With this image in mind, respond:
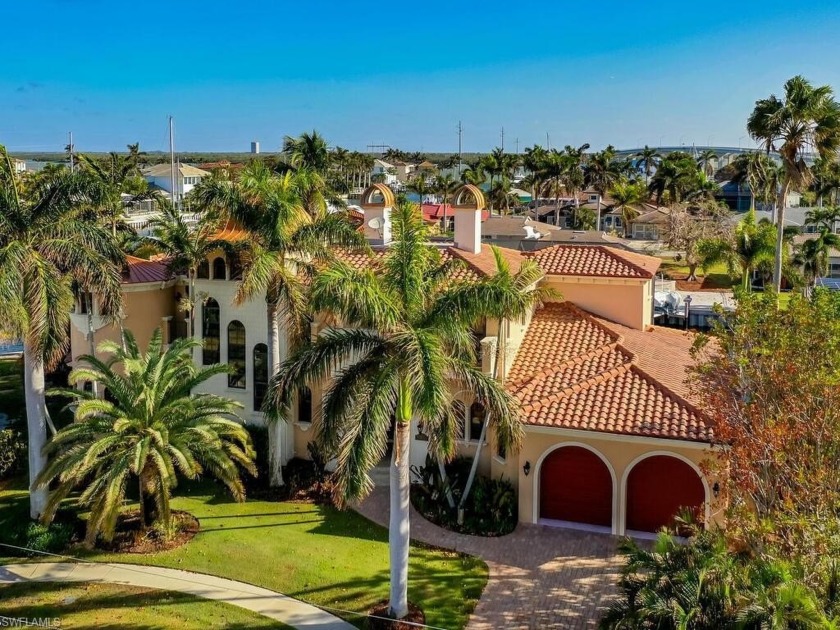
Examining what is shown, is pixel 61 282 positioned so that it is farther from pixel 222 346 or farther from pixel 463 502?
pixel 463 502

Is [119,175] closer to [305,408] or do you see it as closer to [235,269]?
[235,269]

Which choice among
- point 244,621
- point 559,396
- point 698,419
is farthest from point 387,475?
point 698,419

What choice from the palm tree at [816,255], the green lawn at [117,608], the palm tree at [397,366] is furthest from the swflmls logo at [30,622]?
the palm tree at [816,255]

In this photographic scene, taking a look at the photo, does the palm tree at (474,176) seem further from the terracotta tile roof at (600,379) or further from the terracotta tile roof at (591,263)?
the terracotta tile roof at (600,379)

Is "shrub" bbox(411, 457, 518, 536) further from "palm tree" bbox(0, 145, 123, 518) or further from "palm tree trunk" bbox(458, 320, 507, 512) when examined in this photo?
"palm tree" bbox(0, 145, 123, 518)

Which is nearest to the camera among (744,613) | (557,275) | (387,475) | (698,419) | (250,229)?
(744,613)

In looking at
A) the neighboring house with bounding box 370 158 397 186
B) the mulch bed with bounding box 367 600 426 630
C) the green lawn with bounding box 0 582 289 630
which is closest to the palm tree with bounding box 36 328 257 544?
the green lawn with bounding box 0 582 289 630
